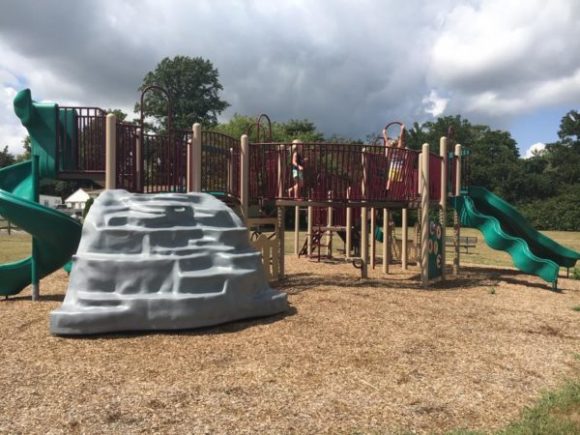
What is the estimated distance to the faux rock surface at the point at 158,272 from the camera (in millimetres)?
5906

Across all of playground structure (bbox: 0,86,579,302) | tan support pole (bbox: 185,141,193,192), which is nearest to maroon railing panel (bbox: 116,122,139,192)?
playground structure (bbox: 0,86,579,302)

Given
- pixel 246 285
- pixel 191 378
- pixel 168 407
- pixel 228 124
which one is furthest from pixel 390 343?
pixel 228 124

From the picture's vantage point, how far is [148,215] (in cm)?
674

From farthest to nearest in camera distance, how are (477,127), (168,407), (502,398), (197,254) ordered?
(477,127) < (197,254) < (502,398) < (168,407)

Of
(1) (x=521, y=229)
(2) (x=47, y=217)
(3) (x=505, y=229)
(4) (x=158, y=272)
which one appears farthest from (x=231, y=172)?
(1) (x=521, y=229)

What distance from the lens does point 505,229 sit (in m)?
13.0

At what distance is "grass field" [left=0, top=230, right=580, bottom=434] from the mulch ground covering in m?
0.02

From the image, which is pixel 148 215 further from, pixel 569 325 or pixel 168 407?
pixel 569 325

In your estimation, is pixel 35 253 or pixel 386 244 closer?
pixel 35 253

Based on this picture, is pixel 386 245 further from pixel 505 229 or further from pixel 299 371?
pixel 299 371

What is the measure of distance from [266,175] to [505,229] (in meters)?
6.61

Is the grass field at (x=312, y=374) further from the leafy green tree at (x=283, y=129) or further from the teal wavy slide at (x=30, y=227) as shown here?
the leafy green tree at (x=283, y=129)

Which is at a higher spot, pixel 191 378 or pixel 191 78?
pixel 191 78

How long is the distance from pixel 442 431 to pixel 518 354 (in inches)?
96.5
